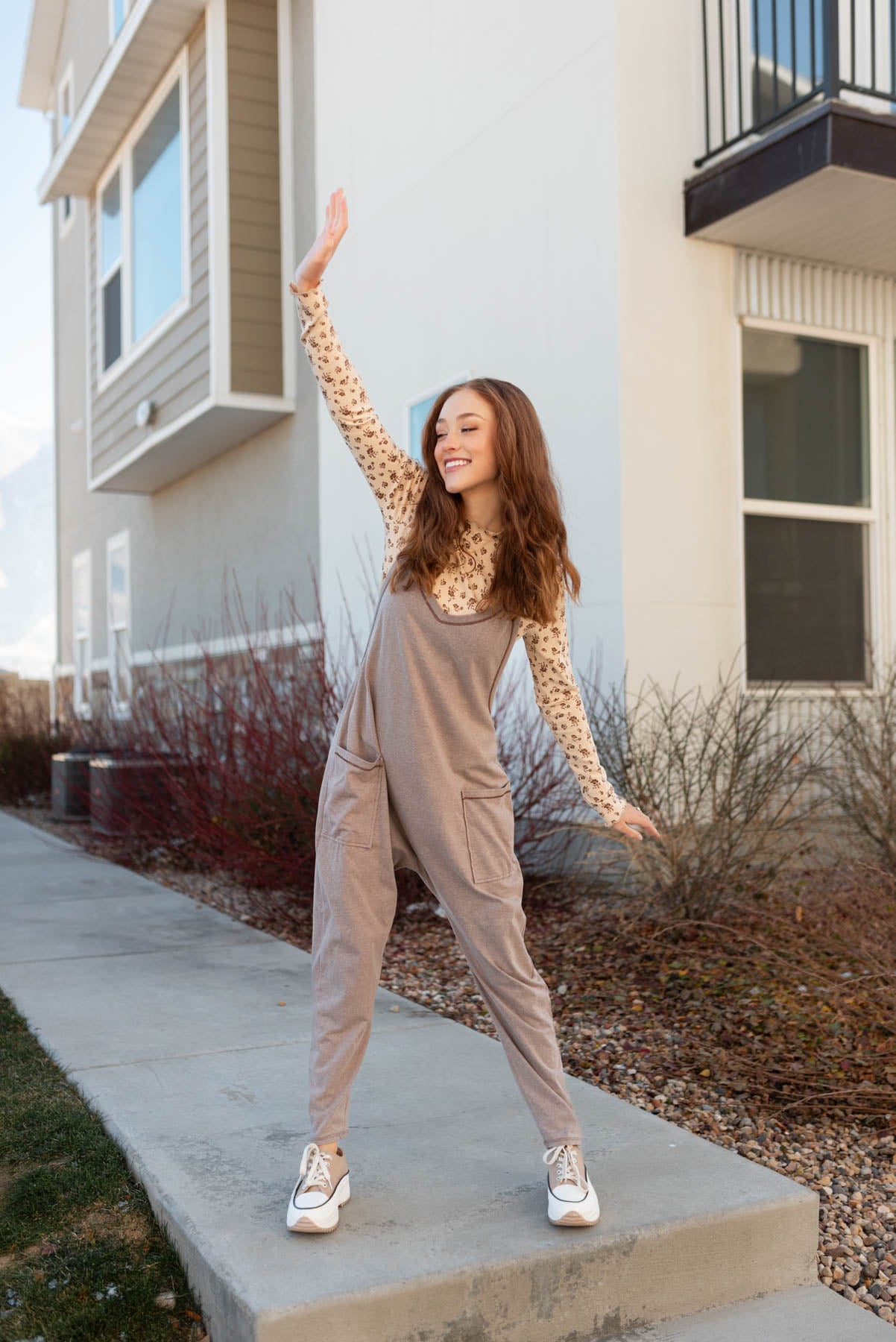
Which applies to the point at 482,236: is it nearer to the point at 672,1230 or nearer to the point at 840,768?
the point at 840,768

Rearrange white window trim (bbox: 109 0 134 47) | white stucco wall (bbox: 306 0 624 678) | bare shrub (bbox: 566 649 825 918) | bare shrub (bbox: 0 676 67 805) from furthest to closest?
1. bare shrub (bbox: 0 676 67 805)
2. white window trim (bbox: 109 0 134 47)
3. white stucco wall (bbox: 306 0 624 678)
4. bare shrub (bbox: 566 649 825 918)

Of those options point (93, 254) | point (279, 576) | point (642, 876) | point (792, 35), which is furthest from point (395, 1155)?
point (93, 254)

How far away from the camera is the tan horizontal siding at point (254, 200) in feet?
30.7

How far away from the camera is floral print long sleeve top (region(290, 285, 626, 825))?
2609 mm

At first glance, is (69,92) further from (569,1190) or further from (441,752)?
(569,1190)

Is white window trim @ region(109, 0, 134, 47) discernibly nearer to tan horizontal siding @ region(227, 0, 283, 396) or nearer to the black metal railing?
tan horizontal siding @ region(227, 0, 283, 396)

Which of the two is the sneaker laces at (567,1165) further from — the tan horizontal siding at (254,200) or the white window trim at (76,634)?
the white window trim at (76,634)

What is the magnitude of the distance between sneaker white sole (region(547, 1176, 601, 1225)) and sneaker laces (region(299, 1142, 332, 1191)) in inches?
17.8

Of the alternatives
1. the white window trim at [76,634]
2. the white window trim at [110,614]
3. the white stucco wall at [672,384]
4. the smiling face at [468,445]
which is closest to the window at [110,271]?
the white window trim at [110,614]

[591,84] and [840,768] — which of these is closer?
[840,768]

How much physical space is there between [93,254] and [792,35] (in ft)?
27.7

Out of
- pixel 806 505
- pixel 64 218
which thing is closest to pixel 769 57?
pixel 806 505

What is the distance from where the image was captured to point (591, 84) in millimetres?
6277

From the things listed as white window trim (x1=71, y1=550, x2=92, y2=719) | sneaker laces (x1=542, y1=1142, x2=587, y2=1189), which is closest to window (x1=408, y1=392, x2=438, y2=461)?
sneaker laces (x1=542, y1=1142, x2=587, y2=1189)
